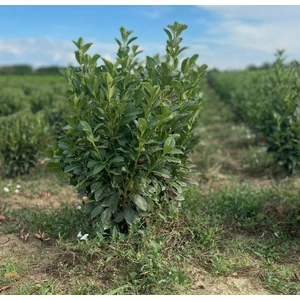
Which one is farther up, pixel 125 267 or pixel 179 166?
pixel 179 166

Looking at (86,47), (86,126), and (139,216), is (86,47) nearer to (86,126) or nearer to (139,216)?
(86,126)

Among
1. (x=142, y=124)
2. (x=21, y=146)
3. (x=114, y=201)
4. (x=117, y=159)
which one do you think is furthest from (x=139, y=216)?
(x=21, y=146)

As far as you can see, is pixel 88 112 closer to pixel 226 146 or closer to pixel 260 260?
pixel 260 260

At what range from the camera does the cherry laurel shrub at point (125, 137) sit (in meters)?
3.08

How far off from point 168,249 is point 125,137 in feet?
3.13

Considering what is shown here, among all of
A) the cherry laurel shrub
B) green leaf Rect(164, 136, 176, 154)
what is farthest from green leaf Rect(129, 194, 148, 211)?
green leaf Rect(164, 136, 176, 154)

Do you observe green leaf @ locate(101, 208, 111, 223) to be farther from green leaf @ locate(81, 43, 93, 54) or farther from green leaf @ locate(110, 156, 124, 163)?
Answer: green leaf @ locate(81, 43, 93, 54)

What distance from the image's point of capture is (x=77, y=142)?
325cm

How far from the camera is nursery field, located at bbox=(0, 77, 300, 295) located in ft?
9.68

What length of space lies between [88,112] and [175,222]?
3.92 ft

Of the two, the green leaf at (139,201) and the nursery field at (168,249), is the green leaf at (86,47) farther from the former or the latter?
the green leaf at (139,201)

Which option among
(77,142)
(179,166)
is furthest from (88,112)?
(179,166)

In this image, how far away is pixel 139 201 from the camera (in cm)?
322

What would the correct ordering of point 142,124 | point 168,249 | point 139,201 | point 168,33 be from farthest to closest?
point 168,33, point 168,249, point 139,201, point 142,124
